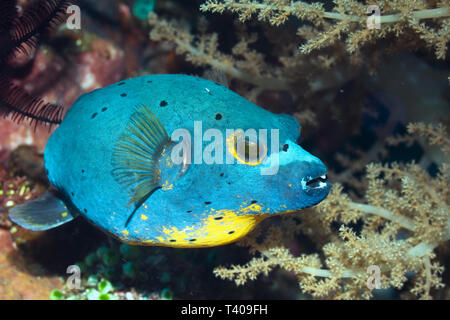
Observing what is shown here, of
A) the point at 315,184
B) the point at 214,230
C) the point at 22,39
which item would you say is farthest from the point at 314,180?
the point at 22,39

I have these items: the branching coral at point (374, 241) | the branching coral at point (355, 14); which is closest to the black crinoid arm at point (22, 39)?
the branching coral at point (355, 14)

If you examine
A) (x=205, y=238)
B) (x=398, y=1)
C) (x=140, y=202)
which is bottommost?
(x=205, y=238)

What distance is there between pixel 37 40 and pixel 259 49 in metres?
2.24

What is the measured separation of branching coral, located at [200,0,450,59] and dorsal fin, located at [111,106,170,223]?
98 cm

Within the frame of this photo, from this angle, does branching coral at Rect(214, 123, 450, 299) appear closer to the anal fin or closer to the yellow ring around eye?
the yellow ring around eye

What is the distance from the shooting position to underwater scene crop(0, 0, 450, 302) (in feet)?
6.49

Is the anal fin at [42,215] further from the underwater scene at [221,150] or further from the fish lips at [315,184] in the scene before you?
the fish lips at [315,184]

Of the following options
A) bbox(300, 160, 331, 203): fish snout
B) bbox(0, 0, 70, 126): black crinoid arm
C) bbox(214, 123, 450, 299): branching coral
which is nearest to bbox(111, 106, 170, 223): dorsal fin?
bbox(300, 160, 331, 203): fish snout

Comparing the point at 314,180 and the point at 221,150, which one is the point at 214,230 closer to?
the point at 221,150

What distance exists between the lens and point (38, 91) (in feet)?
11.2

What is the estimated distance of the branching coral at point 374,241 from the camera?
264 centimetres

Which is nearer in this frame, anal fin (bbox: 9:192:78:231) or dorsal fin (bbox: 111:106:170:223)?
dorsal fin (bbox: 111:106:170:223)
